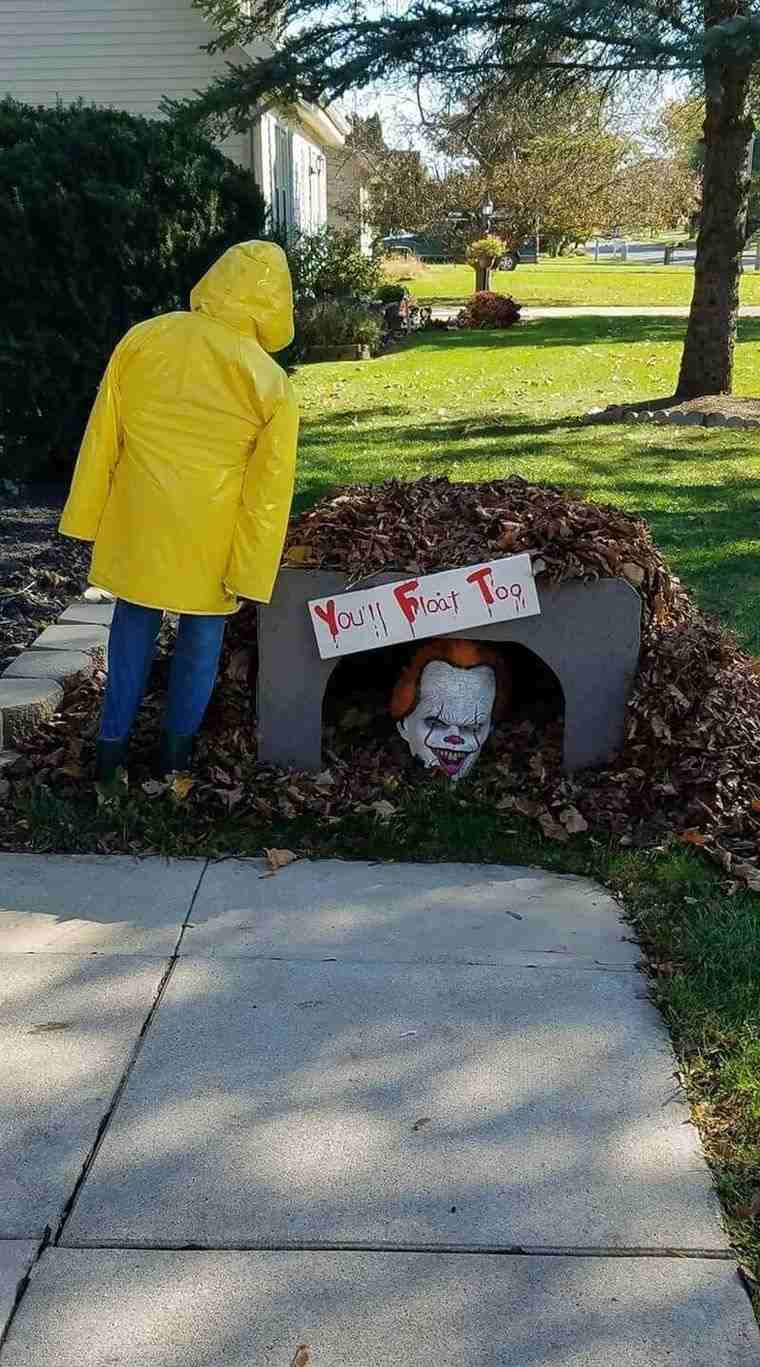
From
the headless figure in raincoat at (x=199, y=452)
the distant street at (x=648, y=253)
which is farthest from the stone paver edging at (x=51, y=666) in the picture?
the distant street at (x=648, y=253)

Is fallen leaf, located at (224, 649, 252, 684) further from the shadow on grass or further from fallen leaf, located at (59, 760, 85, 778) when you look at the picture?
the shadow on grass

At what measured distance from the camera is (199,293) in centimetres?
404

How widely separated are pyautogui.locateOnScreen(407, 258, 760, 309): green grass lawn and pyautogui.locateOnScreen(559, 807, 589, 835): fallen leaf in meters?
21.5

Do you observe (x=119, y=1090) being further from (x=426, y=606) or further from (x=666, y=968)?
(x=426, y=606)

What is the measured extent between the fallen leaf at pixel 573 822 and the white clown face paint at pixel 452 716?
16.8 inches

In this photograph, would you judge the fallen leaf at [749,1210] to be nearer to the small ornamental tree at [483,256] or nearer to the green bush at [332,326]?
the green bush at [332,326]

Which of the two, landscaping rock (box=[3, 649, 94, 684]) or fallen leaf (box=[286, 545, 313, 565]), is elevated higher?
fallen leaf (box=[286, 545, 313, 565])

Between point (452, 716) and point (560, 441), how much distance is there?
674 centimetres

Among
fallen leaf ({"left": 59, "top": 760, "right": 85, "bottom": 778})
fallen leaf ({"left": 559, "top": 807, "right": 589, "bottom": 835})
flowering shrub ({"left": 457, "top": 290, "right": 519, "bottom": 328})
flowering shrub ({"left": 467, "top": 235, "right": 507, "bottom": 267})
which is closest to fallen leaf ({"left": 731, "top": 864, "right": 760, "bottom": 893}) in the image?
fallen leaf ({"left": 559, "top": 807, "right": 589, "bottom": 835})

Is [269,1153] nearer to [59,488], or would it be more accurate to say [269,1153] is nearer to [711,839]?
[711,839]

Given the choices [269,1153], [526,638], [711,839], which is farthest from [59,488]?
[269,1153]

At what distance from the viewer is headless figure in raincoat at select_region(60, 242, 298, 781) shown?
13.1ft

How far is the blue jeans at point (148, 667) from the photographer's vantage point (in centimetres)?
423

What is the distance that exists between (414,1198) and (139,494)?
227 cm
